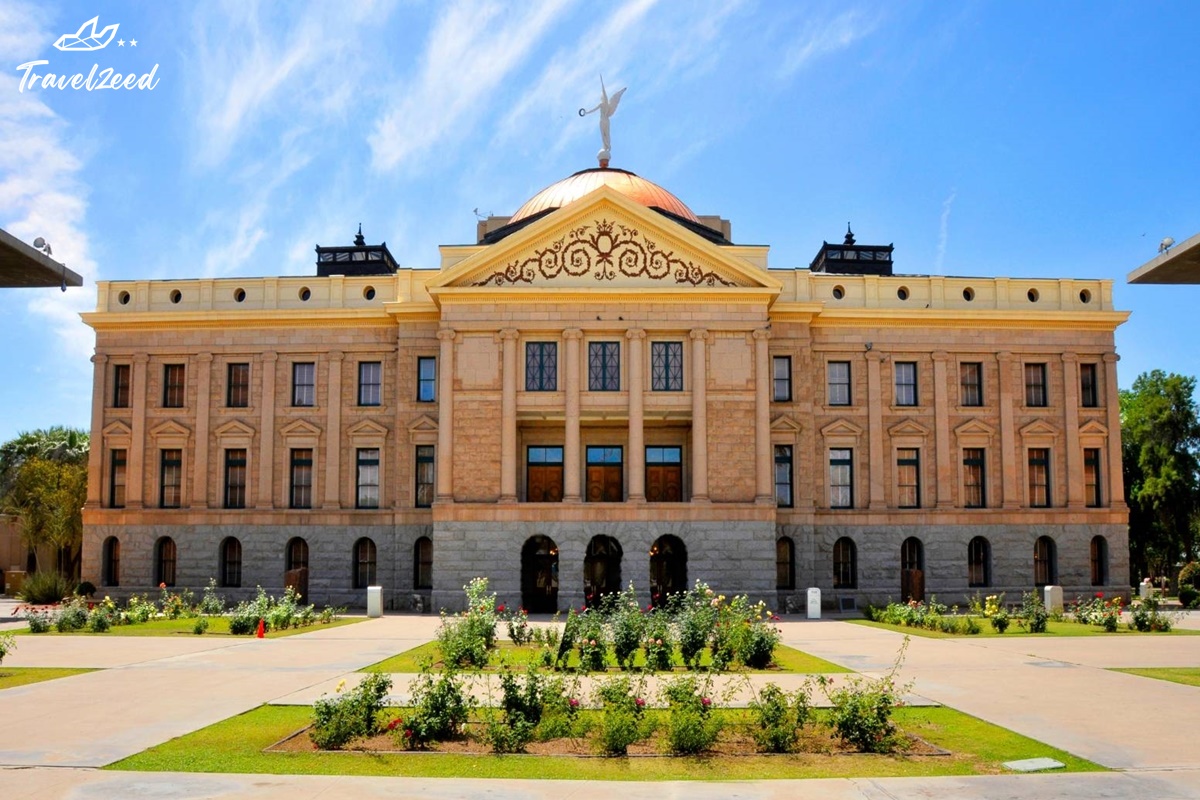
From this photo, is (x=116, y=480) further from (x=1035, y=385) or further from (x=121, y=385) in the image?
(x=1035, y=385)

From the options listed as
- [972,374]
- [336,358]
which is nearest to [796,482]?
[972,374]

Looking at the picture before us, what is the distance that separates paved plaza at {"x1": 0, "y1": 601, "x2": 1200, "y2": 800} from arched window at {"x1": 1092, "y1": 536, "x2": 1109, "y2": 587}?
16.8 meters

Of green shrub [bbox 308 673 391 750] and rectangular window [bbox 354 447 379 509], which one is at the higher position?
rectangular window [bbox 354 447 379 509]

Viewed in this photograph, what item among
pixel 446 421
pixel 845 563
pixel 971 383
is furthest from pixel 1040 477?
pixel 446 421

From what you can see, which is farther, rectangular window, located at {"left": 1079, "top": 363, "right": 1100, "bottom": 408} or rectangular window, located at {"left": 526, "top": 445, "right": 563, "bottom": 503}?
rectangular window, located at {"left": 1079, "top": 363, "right": 1100, "bottom": 408}

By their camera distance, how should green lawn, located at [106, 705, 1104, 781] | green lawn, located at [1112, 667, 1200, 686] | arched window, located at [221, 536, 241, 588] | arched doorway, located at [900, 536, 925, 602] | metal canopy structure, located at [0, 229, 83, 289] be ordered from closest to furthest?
1. green lawn, located at [106, 705, 1104, 781]
2. metal canopy structure, located at [0, 229, 83, 289]
3. green lawn, located at [1112, 667, 1200, 686]
4. arched doorway, located at [900, 536, 925, 602]
5. arched window, located at [221, 536, 241, 588]

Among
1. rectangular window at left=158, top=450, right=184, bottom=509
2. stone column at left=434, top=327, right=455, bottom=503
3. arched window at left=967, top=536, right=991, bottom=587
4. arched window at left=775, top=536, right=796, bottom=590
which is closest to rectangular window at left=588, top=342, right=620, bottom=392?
stone column at left=434, top=327, right=455, bottom=503

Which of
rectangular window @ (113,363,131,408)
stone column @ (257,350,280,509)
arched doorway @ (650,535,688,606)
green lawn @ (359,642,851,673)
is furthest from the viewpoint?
rectangular window @ (113,363,131,408)

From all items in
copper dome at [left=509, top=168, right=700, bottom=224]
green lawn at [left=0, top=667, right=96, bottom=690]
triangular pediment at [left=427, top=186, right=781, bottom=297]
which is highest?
copper dome at [left=509, top=168, right=700, bottom=224]

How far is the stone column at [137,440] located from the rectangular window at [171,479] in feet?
2.60

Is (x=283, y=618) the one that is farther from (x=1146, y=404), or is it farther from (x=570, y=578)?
(x=1146, y=404)

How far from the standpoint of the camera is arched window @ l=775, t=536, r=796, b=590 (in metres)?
45.8

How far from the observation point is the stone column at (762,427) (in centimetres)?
4262

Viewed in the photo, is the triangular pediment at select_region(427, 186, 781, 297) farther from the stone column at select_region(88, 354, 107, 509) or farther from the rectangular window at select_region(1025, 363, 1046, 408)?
the stone column at select_region(88, 354, 107, 509)
